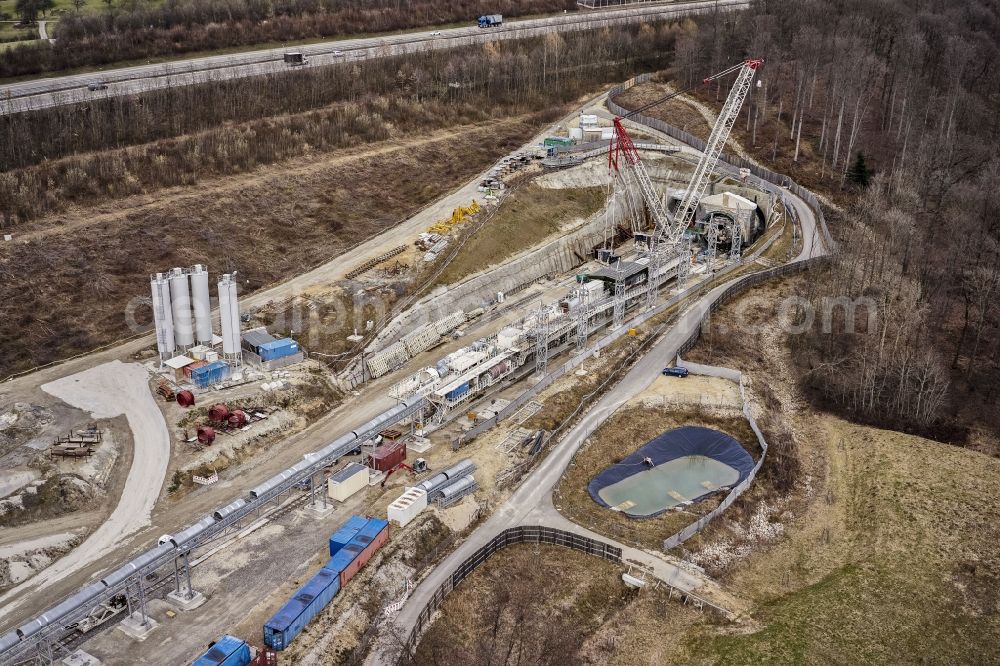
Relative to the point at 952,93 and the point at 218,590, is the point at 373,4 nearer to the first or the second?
the point at 952,93

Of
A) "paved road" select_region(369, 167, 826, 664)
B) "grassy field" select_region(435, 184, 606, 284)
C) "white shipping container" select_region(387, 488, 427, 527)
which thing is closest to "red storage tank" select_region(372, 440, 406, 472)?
"white shipping container" select_region(387, 488, 427, 527)

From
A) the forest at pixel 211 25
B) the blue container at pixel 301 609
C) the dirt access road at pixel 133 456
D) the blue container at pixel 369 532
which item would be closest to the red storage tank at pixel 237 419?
the dirt access road at pixel 133 456

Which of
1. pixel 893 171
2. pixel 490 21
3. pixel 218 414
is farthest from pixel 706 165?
pixel 490 21

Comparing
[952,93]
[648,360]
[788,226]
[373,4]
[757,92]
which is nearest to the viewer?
[648,360]

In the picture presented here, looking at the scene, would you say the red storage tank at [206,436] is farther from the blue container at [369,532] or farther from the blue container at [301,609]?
the blue container at [301,609]

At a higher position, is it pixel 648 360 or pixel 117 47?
pixel 117 47

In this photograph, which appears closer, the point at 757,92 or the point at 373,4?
the point at 757,92

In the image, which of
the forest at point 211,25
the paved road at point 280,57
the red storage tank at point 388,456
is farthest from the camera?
the forest at point 211,25

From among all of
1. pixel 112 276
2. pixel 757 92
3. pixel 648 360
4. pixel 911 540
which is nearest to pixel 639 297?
pixel 648 360
